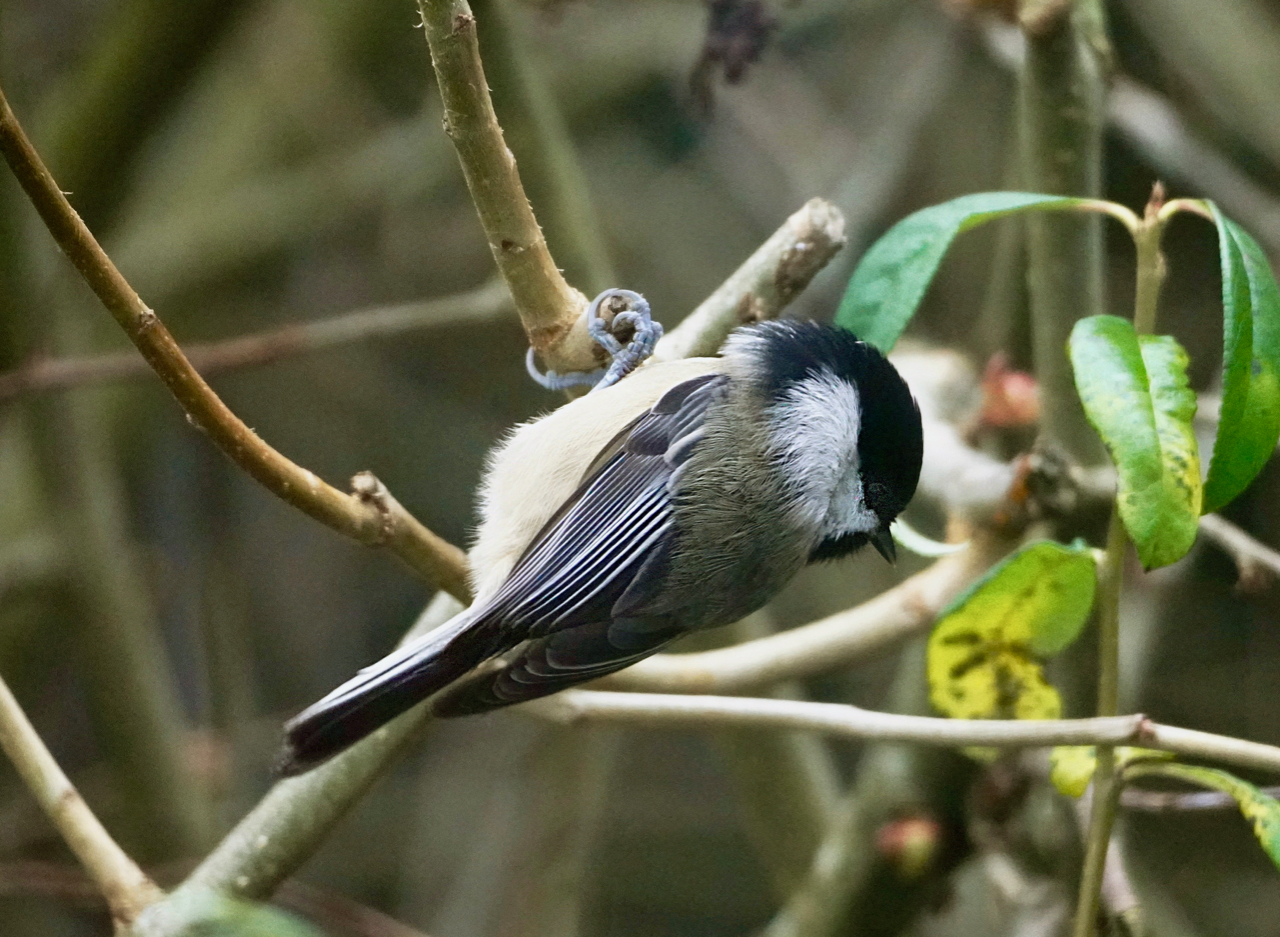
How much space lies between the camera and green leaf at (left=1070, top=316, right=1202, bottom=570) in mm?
798

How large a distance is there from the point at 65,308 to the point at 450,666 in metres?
1.25

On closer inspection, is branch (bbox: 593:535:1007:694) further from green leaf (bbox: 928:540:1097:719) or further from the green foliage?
the green foliage

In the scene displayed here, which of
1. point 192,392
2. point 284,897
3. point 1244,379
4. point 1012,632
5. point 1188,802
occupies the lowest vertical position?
point 284,897

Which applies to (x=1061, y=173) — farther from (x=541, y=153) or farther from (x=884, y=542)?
(x=541, y=153)

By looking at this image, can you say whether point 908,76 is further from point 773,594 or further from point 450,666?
point 450,666

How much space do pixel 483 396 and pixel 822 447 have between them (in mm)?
1770

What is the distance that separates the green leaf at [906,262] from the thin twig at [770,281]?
0.26ft

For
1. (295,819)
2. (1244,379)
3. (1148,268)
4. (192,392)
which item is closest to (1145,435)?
(1244,379)

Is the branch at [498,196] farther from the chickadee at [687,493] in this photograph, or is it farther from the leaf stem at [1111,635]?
the leaf stem at [1111,635]

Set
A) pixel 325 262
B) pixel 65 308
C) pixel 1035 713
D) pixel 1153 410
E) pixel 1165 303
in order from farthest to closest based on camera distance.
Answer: pixel 325 262 < pixel 1165 303 < pixel 65 308 < pixel 1035 713 < pixel 1153 410

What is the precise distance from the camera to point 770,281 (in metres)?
1.19

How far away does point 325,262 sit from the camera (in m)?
2.86

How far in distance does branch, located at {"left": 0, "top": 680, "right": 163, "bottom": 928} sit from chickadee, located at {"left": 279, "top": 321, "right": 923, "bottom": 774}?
0.98 feet

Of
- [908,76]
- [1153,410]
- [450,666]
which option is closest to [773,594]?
[450,666]
